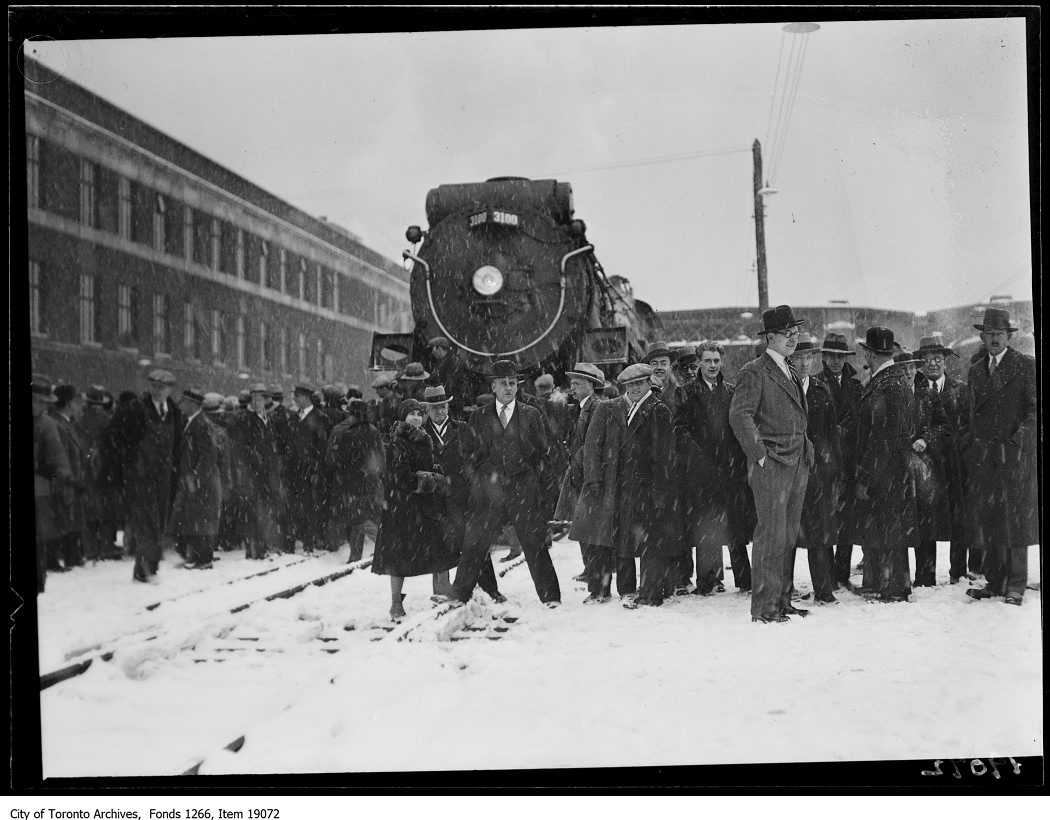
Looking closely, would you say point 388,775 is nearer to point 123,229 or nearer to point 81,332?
point 81,332

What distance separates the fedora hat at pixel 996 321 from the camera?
4.90m

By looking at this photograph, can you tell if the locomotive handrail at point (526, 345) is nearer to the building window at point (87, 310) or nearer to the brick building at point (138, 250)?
the brick building at point (138, 250)

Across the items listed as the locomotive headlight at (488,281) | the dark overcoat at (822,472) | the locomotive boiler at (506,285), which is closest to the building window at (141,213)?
the locomotive boiler at (506,285)

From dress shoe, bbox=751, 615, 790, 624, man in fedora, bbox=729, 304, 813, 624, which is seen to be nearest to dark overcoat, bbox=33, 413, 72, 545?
man in fedora, bbox=729, 304, 813, 624

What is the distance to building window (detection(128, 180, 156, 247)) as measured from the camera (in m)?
4.50

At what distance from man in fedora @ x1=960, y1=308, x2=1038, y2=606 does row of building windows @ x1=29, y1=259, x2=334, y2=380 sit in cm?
404

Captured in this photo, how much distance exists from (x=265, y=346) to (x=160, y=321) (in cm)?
80

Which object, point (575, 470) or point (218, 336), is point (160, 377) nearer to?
point (218, 336)

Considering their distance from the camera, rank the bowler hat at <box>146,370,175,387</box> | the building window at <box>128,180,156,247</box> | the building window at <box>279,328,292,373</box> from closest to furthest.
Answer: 1. the building window at <box>128,180,156,247</box>
2. the bowler hat at <box>146,370,175,387</box>
3. the building window at <box>279,328,292,373</box>

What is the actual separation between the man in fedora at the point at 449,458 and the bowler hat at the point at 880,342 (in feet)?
8.65

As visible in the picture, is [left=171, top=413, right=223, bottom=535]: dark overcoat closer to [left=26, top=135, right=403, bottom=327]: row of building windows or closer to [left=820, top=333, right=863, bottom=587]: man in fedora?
[left=26, top=135, right=403, bottom=327]: row of building windows

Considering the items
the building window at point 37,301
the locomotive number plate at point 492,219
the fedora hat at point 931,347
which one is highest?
the locomotive number plate at point 492,219

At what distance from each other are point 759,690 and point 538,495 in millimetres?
1889

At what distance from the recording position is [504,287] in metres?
6.88
